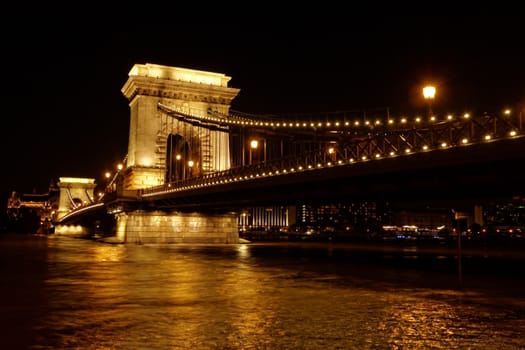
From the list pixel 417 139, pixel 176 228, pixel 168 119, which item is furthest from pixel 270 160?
pixel 168 119

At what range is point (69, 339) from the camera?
932cm

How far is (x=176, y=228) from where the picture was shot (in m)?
61.3

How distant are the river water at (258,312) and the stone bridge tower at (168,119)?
46594mm

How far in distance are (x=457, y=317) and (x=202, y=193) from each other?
3590 centimetres

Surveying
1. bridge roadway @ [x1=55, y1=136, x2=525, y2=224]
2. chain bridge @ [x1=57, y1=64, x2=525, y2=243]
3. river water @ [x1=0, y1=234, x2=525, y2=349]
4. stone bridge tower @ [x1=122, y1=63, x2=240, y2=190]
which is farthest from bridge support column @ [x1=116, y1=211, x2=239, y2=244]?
river water @ [x1=0, y1=234, x2=525, y2=349]

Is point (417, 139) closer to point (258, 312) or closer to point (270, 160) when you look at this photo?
point (270, 160)

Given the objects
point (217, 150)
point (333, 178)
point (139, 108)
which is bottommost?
point (333, 178)

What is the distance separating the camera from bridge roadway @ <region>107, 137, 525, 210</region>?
21.8m

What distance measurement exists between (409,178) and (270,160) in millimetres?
12554

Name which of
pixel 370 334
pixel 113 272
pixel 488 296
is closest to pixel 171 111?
pixel 113 272

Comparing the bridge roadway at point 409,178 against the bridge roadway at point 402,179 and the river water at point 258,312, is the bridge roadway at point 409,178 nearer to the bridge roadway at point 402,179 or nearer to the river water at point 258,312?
the bridge roadway at point 402,179

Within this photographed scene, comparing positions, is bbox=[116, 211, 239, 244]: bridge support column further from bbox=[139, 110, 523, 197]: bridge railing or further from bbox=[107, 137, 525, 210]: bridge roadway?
bbox=[139, 110, 523, 197]: bridge railing

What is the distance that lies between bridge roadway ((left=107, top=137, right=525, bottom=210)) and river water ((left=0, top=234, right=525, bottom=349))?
14.8 feet

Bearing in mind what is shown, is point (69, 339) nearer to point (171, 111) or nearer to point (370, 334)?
point (370, 334)
